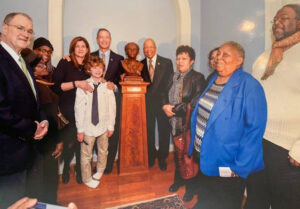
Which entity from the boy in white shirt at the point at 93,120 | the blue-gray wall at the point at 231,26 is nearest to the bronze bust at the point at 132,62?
the boy in white shirt at the point at 93,120

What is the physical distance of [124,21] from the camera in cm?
125

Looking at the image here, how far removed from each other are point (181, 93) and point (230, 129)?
0.43m

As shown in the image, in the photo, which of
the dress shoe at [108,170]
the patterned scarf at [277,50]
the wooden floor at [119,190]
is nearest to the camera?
the patterned scarf at [277,50]

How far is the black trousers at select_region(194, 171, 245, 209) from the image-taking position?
A: 1.02m

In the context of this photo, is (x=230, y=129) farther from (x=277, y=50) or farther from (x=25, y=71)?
(x=25, y=71)

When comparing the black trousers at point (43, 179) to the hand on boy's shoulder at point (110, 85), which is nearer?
the black trousers at point (43, 179)

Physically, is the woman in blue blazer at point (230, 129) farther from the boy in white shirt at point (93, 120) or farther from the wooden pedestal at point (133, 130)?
the boy in white shirt at point (93, 120)

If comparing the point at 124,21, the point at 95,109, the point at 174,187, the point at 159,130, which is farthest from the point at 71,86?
the point at 174,187

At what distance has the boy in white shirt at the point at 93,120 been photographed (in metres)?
1.21

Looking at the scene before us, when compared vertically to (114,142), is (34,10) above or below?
above

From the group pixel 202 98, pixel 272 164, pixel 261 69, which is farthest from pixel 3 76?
pixel 272 164

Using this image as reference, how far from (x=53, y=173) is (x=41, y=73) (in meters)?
0.63

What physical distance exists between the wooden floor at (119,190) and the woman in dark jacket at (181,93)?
5 centimetres

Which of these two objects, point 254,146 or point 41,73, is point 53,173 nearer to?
point 41,73
